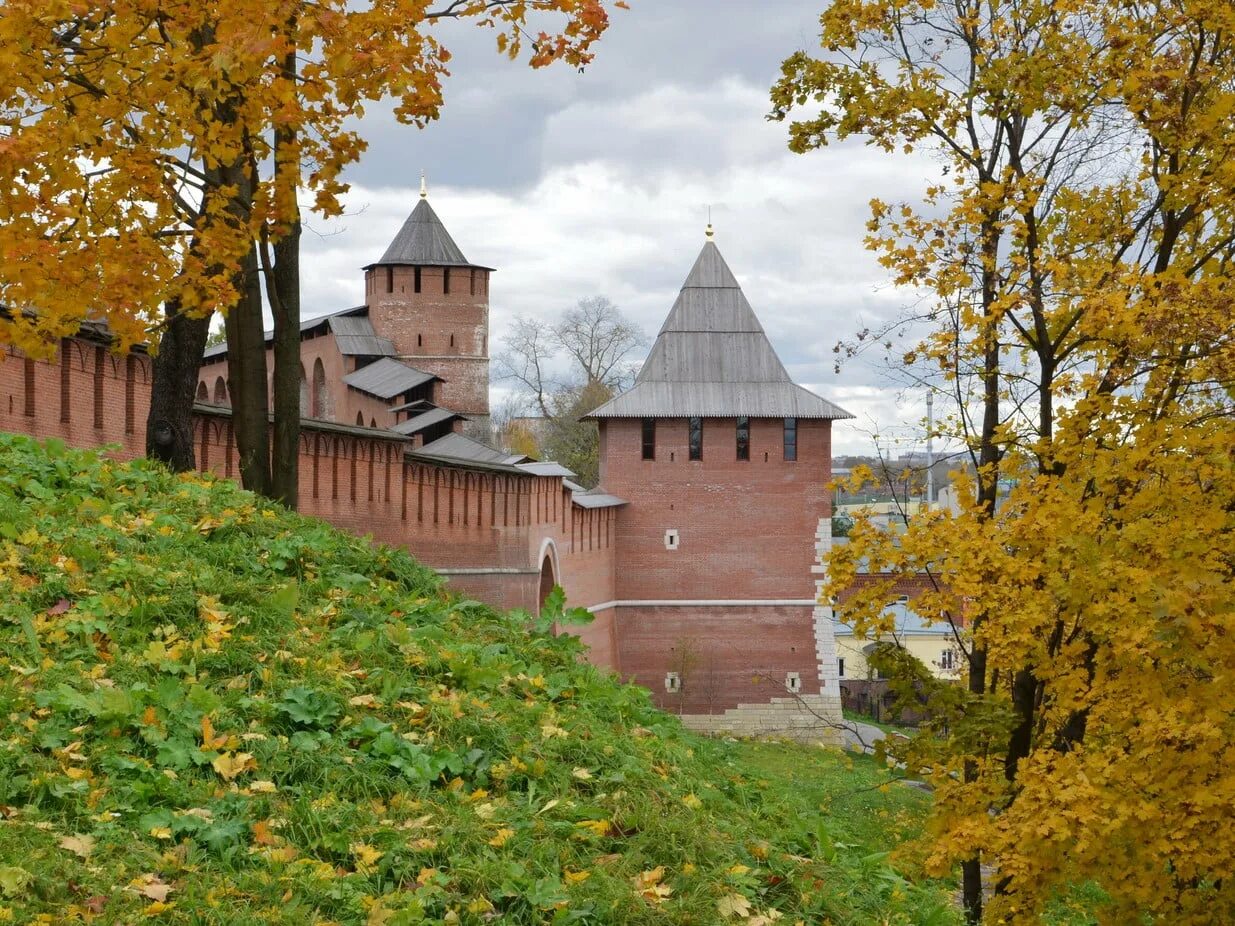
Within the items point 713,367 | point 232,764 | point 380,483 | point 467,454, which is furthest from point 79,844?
point 713,367

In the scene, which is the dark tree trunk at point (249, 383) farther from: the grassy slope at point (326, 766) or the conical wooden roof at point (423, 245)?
the conical wooden roof at point (423, 245)

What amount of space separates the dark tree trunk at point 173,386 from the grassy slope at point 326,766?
2537 millimetres

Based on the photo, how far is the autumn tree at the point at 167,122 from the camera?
5.23m

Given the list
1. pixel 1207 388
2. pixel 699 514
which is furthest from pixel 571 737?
pixel 699 514

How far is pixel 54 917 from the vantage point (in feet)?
10.2

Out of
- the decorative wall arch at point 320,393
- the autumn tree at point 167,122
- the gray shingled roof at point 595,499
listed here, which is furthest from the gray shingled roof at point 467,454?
the decorative wall arch at point 320,393

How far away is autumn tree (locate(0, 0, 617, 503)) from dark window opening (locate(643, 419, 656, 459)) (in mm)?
21676

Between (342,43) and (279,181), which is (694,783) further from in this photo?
(279,181)

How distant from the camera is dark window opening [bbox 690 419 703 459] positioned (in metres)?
29.1

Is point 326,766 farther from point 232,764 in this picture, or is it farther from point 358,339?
point 358,339

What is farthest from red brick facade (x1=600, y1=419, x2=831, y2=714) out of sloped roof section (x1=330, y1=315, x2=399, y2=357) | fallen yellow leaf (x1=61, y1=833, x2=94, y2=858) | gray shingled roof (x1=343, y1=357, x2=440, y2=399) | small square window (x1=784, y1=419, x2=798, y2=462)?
fallen yellow leaf (x1=61, y1=833, x2=94, y2=858)

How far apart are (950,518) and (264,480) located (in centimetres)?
427

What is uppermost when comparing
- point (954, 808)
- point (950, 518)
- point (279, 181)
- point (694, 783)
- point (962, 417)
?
point (279, 181)

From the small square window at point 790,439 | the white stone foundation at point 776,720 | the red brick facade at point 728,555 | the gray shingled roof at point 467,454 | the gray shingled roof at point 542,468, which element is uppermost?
the small square window at point 790,439
